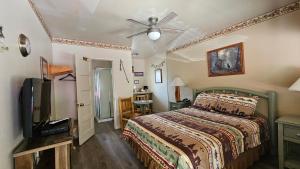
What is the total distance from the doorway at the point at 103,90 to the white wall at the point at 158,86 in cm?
157

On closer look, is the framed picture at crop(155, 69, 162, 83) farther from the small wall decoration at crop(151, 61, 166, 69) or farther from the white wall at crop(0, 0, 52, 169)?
the white wall at crop(0, 0, 52, 169)

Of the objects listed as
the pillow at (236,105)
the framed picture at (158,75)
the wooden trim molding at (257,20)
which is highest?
the wooden trim molding at (257,20)

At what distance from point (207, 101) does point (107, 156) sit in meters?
2.25

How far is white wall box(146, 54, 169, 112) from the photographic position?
535 cm

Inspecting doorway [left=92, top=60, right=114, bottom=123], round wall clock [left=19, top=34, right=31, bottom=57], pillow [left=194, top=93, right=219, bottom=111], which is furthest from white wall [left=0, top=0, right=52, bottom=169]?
doorway [left=92, top=60, right=114, bottom=123]

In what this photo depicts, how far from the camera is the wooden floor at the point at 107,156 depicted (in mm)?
2473

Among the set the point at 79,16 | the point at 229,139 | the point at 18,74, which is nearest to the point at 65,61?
the point at 79,16

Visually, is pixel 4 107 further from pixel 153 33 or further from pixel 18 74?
pixel 153 33

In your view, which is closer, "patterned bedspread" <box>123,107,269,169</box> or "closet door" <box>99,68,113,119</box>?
"patterned bedspread" <box>123,107,269,169</box>

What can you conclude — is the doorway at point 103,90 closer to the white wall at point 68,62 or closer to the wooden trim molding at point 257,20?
the white wall at point 68,62

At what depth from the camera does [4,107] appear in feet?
4.19

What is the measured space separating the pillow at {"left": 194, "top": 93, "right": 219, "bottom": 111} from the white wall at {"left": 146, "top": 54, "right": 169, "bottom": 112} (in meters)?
1.98

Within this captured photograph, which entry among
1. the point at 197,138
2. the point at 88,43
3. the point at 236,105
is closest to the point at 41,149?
the point at 197,138

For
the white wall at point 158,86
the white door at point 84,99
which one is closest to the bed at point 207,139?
the white door at point 84,99
